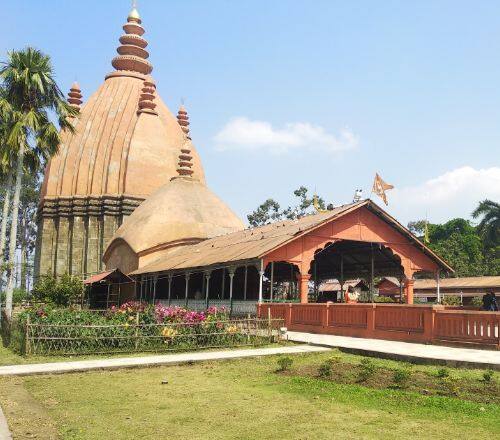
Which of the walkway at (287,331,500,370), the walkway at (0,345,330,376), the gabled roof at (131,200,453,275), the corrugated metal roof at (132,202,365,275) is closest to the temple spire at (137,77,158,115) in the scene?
the corrugated metal roof at (132,202,365,275)

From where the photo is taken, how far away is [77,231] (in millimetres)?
46219

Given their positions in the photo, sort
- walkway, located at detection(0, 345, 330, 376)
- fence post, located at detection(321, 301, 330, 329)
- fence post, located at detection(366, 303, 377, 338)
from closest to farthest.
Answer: walkway, located at detection(0, 345, 330, 376) < fence post, located at detection(366, 303, 377, 338) < fence post, located at detection(321, 301, 330, 329)

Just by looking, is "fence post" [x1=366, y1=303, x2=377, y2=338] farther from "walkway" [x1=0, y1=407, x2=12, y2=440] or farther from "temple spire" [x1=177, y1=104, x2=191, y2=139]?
"temple spire" [x1=177, y1=104, x2=191, y2=139]

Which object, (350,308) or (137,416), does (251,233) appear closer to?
(350,308)

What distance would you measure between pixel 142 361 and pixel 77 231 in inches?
1407

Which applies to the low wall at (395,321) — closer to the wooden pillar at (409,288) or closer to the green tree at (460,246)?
the wooden pillar at (409,288)

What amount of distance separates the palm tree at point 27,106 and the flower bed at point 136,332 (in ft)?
28.2

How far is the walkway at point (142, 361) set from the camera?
11.4m

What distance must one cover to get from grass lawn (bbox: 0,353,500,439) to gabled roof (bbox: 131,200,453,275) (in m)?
11.6

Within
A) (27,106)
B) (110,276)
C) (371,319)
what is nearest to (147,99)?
(110,276)

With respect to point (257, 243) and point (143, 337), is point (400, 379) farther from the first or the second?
point (257, 243)

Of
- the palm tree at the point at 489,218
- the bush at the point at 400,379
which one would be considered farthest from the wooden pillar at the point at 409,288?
the palm tree at the point at 489,218

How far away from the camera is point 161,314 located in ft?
52.9

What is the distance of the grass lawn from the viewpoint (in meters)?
6.78
